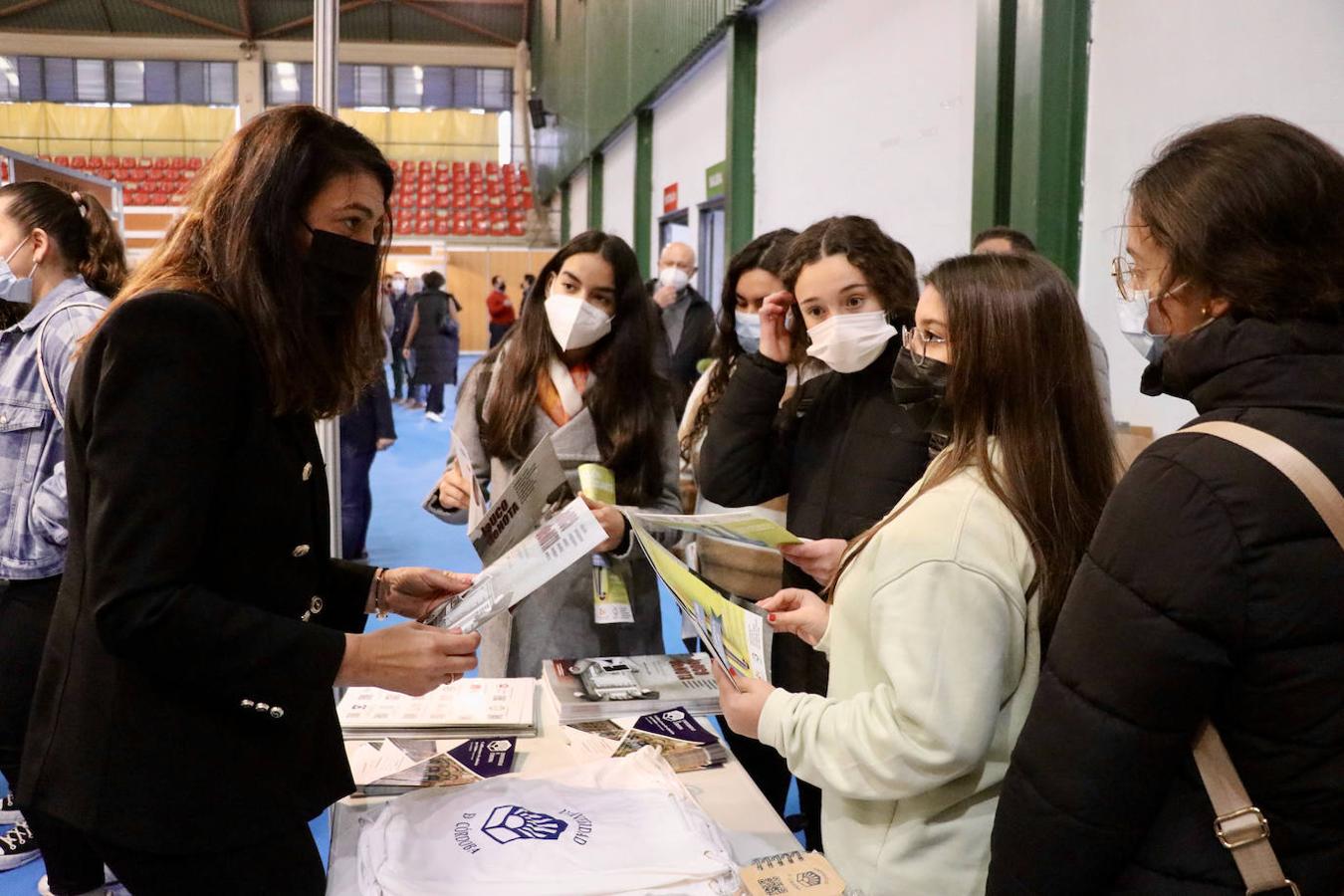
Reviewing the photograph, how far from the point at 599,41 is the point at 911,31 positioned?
8.54 m

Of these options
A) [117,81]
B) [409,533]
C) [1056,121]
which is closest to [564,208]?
[117,81]

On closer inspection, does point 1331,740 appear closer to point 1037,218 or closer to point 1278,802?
point 1278,802

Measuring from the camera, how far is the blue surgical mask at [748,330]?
261 centimetres

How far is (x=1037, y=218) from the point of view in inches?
128

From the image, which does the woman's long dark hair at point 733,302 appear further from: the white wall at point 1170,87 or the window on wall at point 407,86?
the window on wall at point 407,86

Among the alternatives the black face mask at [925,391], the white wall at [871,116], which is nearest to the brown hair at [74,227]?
the black face mask at [925,391]

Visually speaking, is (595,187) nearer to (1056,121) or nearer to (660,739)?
(1056,121)

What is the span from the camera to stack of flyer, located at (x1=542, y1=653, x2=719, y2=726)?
1674mm

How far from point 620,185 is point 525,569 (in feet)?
37.2

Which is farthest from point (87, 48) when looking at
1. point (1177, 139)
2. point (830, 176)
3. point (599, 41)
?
point (1177, 139)

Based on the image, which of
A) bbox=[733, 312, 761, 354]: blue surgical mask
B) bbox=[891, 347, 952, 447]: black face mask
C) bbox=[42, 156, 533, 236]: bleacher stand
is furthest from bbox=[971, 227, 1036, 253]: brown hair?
bbox=[42, 156, 533, 236]: bleacher stand

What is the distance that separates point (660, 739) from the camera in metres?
1.62

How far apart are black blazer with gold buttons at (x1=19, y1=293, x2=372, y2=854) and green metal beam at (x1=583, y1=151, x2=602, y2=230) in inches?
502

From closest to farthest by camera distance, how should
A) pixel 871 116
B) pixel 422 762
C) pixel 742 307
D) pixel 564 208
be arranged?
1. pixel 422 762
2. pixel 742 307
3. pixel 871 116
4. pixel 564 208
